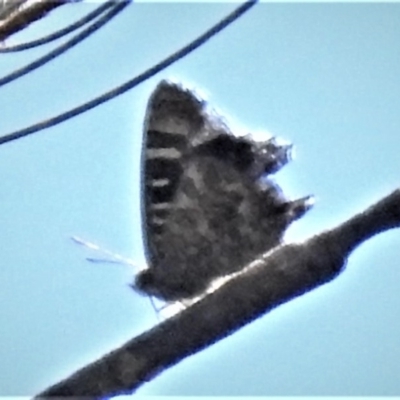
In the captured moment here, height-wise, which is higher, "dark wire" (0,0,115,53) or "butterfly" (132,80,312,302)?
"dark wire" (0,0,115,53)

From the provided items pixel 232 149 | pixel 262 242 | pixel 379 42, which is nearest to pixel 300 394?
pixel 262 242

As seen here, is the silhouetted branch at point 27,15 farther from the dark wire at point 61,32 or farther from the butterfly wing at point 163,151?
the butterfly wing at point 163,151

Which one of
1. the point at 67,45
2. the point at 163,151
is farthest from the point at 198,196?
the point at 67,45

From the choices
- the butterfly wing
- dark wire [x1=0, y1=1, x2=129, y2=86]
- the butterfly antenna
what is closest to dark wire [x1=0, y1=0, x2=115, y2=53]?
dark wire [x1=0, y1=1, x2=129, y2=86]

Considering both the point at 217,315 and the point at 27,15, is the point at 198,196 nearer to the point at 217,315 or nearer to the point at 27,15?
the point at 217,315

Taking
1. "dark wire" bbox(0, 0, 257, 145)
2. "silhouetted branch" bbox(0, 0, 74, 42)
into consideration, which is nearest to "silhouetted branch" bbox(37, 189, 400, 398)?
"dark wire" bbox(0, 0, 257, 145)

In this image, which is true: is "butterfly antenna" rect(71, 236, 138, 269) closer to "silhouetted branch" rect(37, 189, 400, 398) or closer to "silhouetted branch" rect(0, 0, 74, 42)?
"silhouetted branch" rect(37, 189, 400, 398)

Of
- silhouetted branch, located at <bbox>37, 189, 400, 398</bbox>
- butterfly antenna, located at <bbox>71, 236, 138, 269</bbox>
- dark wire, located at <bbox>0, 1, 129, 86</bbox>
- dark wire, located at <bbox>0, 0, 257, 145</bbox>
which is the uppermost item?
dark wire, located at <bbox>0, 1, 129, 86</bbox>

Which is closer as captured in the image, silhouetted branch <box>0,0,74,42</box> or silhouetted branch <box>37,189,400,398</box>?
silhouetted branch <box>0,0,74,42</box>
